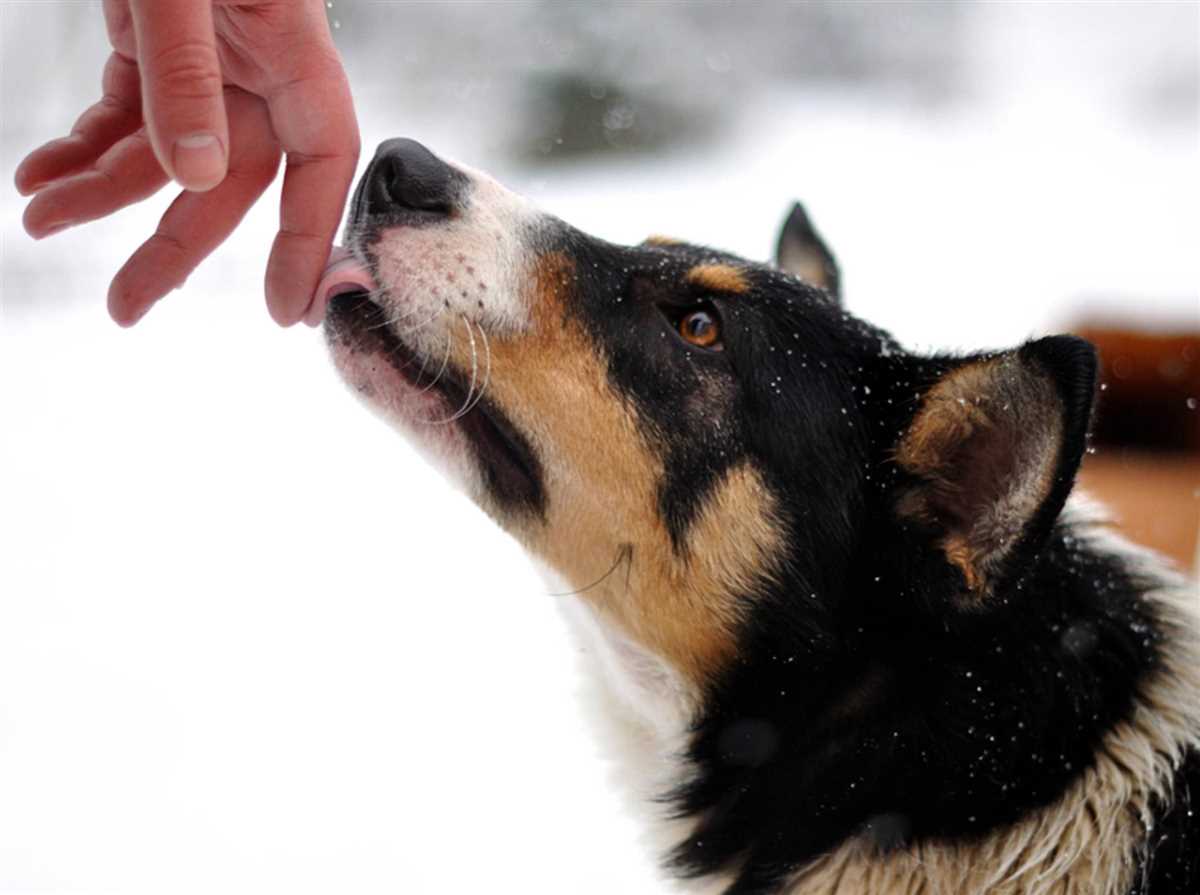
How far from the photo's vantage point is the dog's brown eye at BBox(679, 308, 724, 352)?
2.21 metres

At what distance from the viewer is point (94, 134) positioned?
2184 millimetres

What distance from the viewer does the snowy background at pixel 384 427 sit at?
2926mm

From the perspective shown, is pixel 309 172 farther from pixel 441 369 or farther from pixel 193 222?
pixel 441 369

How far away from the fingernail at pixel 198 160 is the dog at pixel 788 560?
0.42m

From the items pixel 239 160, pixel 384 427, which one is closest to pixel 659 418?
pixel 239 160

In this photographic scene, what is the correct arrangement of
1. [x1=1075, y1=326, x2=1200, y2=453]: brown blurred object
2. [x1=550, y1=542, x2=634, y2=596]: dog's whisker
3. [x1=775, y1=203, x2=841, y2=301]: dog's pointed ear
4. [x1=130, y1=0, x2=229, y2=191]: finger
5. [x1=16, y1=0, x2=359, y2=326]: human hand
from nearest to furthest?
[x1=130, y1=0, x2=229, y2=191]: finger
[x1=16, y1=0, x2=359, y2=326]: human hand
[x1=550, y1=542, x2=634, y2=596]: dog's whisker
[x1=775, y1=203, x2=841, y2=301]: dog's pointed ear
[x1=1075, y1=326, x2=1200, y2=453]: brown blurred object

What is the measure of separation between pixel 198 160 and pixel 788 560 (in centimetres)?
118

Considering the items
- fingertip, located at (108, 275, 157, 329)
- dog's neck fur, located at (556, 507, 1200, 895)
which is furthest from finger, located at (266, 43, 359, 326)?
dog's neck fur, located at (556, 507, 1200, 895)

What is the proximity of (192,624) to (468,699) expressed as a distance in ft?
2.83

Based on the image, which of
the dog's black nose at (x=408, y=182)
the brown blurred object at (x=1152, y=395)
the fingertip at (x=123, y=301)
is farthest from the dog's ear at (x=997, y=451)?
the brown blurred object at (x=1152, y=395)

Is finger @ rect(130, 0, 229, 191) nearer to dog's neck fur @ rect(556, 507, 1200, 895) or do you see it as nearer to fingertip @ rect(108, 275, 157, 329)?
fingertip @ rect(108, 275, 157, 329)

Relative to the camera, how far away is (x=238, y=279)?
5.16m

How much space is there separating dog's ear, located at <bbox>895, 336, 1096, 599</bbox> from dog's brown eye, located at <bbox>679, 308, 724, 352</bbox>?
378 mm

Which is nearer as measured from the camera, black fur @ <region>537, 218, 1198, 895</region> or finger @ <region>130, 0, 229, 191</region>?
finger @ <region>130, 0, 229, 191</region>
